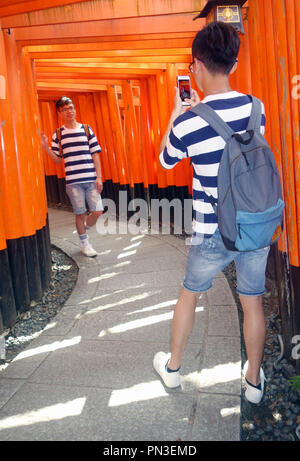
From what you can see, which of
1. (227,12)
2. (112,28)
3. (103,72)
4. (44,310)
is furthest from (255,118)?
(103,72)

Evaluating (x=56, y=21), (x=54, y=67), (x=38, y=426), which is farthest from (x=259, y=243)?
(x=54, y=67)

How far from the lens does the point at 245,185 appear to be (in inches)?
82.5

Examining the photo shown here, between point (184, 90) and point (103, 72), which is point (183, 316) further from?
point (103, 72)

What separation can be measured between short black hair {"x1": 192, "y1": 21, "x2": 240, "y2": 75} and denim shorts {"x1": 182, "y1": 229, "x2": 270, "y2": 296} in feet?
2.80

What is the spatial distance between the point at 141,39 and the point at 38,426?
495 centimetres

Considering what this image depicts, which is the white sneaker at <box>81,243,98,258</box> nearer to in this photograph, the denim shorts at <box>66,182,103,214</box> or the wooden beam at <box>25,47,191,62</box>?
the denim shorts at <box>66,182,103,214</box>

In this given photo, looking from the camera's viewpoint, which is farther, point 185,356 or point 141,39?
point 141,39

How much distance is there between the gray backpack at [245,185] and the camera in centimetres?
208

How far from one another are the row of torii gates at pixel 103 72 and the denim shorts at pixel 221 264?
23.5 inches

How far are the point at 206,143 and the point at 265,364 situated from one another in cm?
179

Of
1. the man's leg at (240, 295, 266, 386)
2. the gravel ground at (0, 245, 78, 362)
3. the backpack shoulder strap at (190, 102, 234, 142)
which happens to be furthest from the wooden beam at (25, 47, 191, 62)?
the man's leg at (240, 295, 266, 386)
